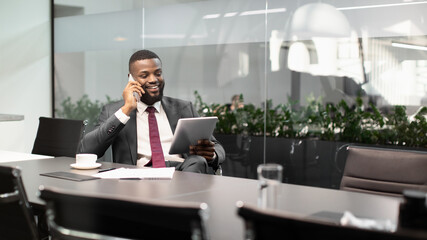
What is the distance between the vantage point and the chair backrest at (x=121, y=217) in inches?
45.8

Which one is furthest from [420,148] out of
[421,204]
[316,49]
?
[421,204]

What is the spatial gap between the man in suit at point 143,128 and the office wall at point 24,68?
3.94m

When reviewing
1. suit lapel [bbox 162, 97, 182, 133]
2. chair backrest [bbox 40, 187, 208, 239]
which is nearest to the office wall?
suit lapel [bbox 162, 97, 182, 133]

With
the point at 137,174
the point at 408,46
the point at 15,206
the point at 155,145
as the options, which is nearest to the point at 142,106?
the point at 155,145

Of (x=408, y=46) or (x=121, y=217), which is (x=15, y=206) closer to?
(x=121, y=217)

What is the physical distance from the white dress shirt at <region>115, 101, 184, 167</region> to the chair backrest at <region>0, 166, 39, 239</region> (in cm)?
151

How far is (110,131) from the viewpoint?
3240 millimetres

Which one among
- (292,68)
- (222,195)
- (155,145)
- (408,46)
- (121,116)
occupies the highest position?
(408,46)

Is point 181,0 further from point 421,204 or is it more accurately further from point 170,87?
point 421,204

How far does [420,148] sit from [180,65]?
8.46 feet

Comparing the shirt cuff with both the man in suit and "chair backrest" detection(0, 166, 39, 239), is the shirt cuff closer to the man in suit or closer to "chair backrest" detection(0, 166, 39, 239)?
the man in suit

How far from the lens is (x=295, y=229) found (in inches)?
42.2

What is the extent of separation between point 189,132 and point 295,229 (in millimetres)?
2020

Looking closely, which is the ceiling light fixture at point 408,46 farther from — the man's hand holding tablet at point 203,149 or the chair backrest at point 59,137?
the chair backrest at point 59,137
